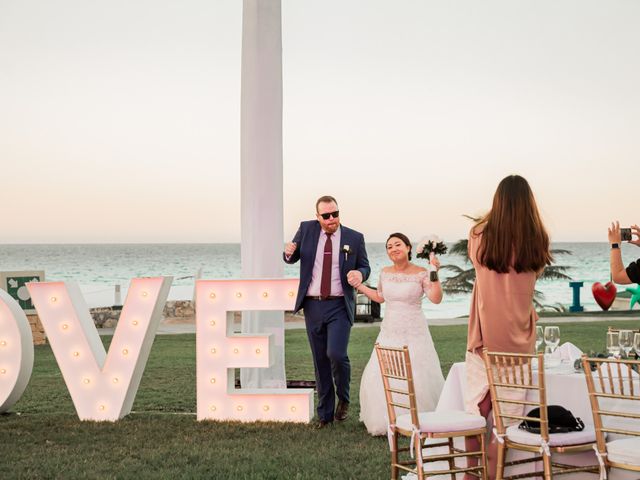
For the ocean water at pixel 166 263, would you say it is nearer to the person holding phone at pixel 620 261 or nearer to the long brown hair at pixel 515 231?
the person holding phone at pixel 620 261

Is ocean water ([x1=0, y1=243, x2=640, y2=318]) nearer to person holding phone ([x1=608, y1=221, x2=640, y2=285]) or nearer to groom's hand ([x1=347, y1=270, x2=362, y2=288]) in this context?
groom's hand ([x1=347, y1=270, x2=362, y2=288])

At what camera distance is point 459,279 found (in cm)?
3209

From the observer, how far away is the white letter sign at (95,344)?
9.31 metres

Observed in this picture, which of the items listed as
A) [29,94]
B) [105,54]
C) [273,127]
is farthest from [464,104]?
[273,127]

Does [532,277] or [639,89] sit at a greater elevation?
[639,89]

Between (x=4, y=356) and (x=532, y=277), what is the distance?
613cm

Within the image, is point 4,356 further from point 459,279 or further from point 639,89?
point 639,89

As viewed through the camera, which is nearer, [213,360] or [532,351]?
[532,351]

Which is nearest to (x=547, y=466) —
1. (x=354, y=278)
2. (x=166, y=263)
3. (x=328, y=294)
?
(x=354, y=278)

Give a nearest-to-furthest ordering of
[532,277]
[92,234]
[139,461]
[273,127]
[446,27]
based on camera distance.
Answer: [532,277], [139,461], [273,127], [446,27], [92,234]

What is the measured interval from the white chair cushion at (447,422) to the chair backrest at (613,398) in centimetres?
77

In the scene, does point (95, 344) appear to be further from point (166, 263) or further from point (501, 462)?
point (166, 263)

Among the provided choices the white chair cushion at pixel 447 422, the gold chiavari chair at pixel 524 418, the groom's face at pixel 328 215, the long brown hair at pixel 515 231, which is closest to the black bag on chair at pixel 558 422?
the gold chiavari chair at pixel 524 418

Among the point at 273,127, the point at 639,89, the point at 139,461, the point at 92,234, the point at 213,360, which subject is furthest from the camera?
the point at 92,234
